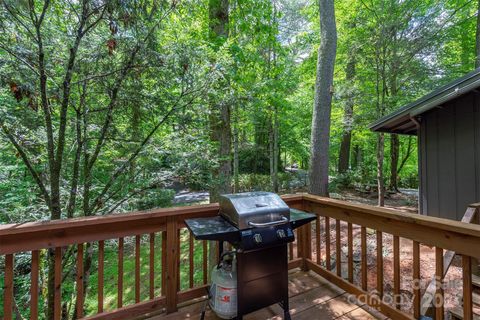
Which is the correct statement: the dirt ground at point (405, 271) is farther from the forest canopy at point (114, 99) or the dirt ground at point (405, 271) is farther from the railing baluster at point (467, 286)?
the forest canopy at point (114, 99)

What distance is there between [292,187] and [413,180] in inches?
285

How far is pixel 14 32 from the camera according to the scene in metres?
2.06

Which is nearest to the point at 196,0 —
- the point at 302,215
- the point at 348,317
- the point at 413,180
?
the point at 302,215

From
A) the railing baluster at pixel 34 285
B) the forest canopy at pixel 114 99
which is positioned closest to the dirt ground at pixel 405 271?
the forest canopy at pixel 114 99

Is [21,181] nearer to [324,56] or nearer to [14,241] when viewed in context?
[14,241]

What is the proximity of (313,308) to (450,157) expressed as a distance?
411 centimetres

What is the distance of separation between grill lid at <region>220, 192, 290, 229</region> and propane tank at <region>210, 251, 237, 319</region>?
32cm

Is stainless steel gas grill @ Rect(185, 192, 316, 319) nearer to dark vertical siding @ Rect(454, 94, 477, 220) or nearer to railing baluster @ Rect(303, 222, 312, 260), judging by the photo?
railing baluster @ Rect(303, 222, 312, 260)

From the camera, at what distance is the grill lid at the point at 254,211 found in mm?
1713

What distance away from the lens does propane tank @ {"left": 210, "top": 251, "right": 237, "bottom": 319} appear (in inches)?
72.2

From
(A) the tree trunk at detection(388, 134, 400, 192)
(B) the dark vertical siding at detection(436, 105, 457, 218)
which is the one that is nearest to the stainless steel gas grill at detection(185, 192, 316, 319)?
(B) the dark vertical siding at detection(436, 105, 457, 218)

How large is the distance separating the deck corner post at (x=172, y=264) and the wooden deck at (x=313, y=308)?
0.10 m

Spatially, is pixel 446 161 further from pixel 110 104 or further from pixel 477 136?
pixel 110 104

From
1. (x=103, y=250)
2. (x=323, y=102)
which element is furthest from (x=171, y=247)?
(x=323, y=102)
